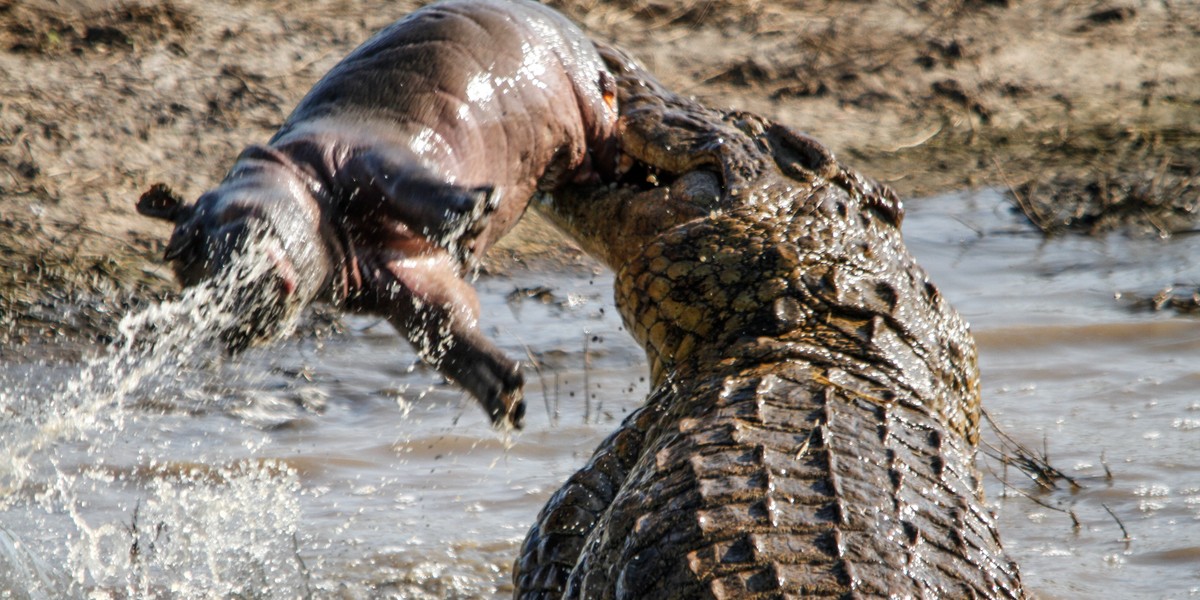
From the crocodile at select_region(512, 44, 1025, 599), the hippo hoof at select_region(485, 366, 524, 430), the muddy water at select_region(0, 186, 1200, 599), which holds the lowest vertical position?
the muddy water at select_region(0, 186, 1200, 599)

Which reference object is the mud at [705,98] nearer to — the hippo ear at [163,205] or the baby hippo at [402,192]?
the baby hippo at [402,192]

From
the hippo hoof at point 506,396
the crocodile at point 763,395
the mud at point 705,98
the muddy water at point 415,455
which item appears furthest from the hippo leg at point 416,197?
the mud at point 705,98

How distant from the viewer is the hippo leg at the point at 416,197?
2457 mm

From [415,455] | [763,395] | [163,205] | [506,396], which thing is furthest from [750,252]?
[415,455]

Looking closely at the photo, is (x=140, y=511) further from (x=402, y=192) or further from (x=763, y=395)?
(x=763, y=395)

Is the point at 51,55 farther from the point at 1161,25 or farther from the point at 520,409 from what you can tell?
the point at 1161,25

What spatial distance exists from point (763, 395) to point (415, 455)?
8.10ft

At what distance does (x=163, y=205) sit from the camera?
2414mm

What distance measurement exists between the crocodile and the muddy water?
1.09m

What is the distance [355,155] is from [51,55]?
4784 mm

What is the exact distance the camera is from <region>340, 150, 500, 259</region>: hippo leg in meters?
2.46

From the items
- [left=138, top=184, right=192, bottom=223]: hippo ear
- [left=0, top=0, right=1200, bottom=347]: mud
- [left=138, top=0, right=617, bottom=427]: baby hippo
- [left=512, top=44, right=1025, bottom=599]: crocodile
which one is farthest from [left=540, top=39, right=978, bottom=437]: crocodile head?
[left=0, top=0, right=1200, bottom=347]: mud

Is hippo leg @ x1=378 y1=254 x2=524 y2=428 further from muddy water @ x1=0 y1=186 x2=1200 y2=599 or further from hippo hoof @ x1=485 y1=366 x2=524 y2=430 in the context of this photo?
muddy water @ x1=0 y1=186 x2=1200 y2=599

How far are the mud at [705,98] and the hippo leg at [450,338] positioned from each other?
129 inches
